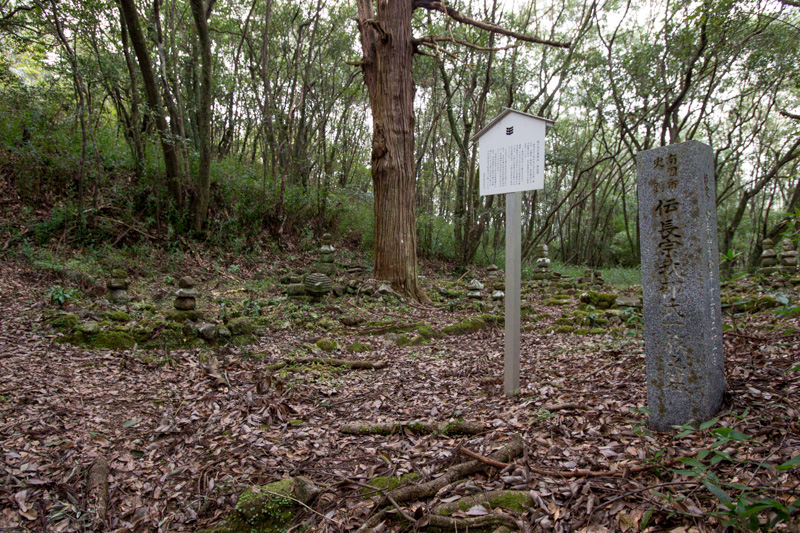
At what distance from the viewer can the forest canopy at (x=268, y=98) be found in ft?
24.2

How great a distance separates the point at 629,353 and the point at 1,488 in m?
4.73

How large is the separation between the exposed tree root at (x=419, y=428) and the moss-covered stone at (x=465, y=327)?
2.80 meters

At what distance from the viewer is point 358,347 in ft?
16.7

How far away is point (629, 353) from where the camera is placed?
392cm

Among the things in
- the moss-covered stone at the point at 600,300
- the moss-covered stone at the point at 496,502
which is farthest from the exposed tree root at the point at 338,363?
the moss-covered stone at the point at 600,300

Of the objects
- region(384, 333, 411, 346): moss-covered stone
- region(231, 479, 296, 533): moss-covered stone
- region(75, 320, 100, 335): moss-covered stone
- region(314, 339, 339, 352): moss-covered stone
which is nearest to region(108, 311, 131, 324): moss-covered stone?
region(75, 320, 100, 335): moss-covered stone

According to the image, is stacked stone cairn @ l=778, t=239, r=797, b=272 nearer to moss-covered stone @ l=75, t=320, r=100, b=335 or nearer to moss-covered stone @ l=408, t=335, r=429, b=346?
moss-covered stone @ l=408, t=335, r=429, b=346

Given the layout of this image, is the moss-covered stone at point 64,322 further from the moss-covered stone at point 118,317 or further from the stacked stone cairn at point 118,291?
the stacked stone cairn at point 118,291

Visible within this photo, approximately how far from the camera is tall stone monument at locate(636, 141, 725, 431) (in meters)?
2.27

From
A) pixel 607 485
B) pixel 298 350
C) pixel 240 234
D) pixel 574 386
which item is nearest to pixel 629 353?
pixel 574 386

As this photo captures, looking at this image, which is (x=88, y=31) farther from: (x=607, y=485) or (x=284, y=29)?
(x=607, y=485)

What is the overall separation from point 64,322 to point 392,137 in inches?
213

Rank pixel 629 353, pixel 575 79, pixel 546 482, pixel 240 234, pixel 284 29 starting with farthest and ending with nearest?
1. pixel 575 79
2. pixel 284 29
3. pixel 240 234
4. pixel 629 353
5. pixel 546 482

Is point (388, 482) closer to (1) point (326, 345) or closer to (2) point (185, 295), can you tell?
(1) point (326, 345)
